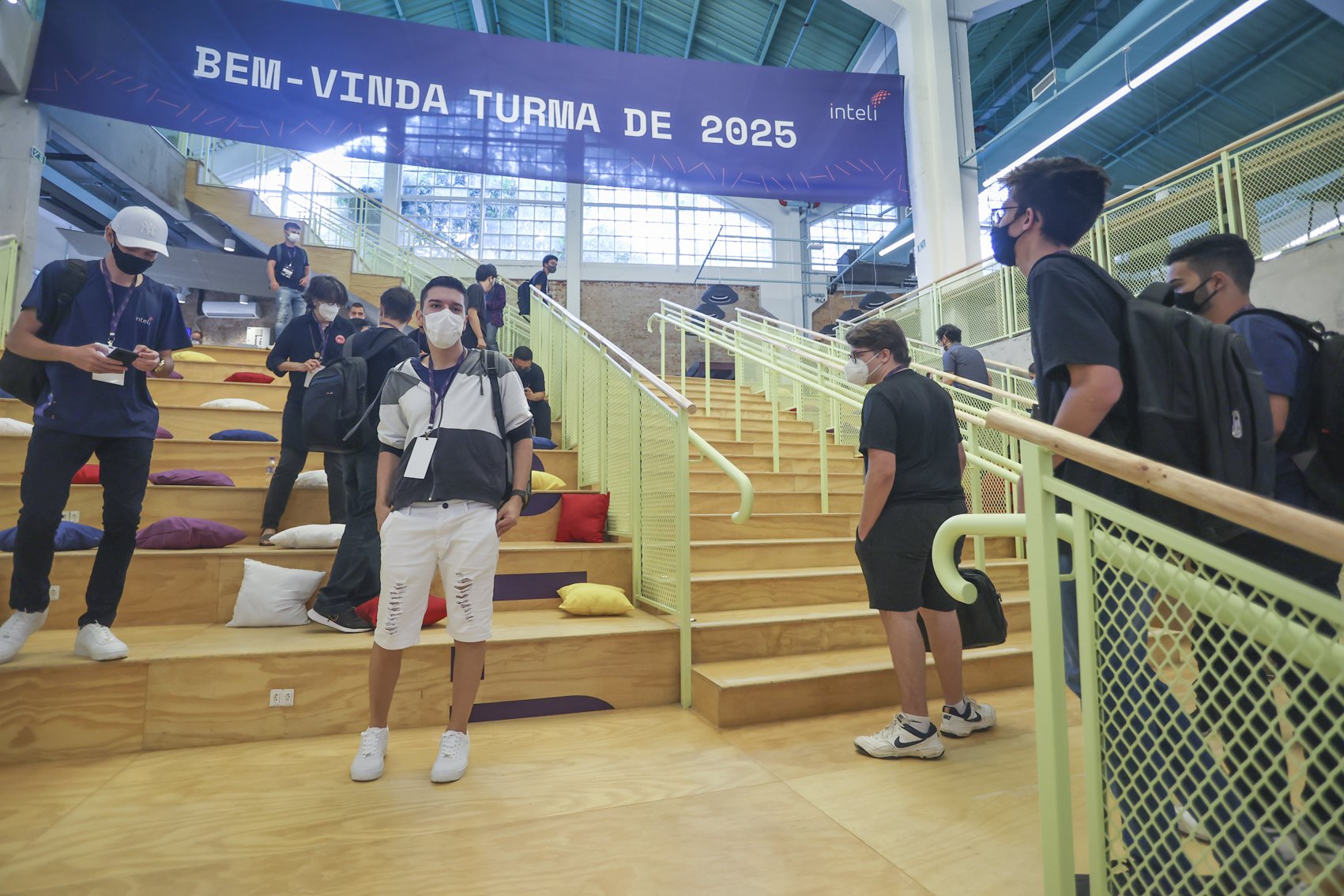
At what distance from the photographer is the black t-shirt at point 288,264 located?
690cm

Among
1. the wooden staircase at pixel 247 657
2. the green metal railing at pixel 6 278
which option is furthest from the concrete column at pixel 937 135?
the green metal railing at pixel 6 278

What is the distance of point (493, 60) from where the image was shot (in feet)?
25.8

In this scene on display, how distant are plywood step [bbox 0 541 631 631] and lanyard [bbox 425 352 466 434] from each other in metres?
1.34

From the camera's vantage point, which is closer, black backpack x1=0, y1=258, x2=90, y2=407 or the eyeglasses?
Answer: the eyeglasses

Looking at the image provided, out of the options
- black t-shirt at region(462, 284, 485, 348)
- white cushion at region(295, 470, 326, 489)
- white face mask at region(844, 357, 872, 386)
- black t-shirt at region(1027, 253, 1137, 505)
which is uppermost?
black t-shirt at region(462, 284, 485, 348)

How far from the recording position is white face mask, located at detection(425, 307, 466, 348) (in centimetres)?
228

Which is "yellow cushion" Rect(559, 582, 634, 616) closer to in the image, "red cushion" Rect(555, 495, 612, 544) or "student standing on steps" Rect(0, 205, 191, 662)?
"red cushion" Rect(555, 495, 612, 544)

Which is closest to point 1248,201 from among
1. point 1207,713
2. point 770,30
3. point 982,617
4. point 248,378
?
point 982,617

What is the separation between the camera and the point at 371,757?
7.12 ft

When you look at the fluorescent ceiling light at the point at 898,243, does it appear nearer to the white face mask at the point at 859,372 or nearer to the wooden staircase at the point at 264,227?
the wooden staircase at the point at 264,227

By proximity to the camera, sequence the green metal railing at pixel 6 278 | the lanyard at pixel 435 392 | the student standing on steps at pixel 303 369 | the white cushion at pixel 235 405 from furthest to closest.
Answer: the green metal railing at pixel 6 278 < the white cushion at pixel 235 405 < the student standing on steps at pixel 303 369 < the lanyard at pixel 435 392

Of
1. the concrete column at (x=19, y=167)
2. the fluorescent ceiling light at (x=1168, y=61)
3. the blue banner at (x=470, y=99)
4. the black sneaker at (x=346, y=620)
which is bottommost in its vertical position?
the black sneaker at (x=346, y=620)

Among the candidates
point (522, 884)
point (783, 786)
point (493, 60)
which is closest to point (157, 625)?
point (522, 884)

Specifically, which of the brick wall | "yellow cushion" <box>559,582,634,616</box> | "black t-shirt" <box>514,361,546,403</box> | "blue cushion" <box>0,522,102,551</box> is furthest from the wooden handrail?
the brick wall
